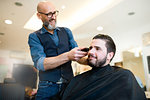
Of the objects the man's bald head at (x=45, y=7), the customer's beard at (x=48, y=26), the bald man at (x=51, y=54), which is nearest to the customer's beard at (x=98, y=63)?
the bald man at (x=51, y=54)

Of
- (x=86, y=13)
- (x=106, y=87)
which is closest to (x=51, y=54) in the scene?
(x=106, y=87)

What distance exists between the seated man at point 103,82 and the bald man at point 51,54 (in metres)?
0.13

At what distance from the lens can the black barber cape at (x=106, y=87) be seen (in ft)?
3.36

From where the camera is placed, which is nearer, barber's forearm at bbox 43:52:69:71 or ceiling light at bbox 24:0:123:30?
barber's forearm at bbox 43:52:69:71

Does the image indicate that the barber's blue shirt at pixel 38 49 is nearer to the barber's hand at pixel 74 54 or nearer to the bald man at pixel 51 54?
the bald man at pixel 51 54

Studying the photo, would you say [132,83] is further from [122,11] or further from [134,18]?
[134,18]

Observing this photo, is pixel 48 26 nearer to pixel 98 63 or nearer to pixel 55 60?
pixel 55 60

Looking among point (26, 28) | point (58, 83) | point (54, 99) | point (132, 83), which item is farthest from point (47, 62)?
point (26, 28)

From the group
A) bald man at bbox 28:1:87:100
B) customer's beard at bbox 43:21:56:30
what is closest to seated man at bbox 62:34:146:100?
bald man at bbox 28:1:87:100

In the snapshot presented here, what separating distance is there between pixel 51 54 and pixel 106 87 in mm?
557

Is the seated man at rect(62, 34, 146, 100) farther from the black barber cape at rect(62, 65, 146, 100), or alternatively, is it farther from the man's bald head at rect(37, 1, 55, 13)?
the man's bald head at rect(37, 1, 55, 13)

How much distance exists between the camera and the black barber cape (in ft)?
3.36

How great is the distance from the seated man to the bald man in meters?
0.13

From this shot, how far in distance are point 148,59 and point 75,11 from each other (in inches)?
108
